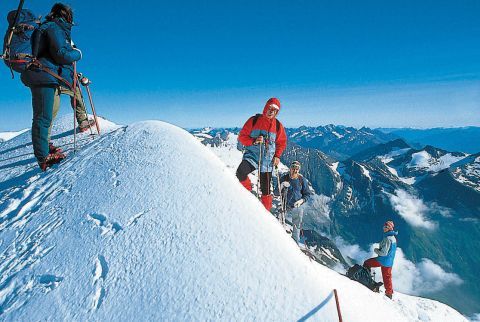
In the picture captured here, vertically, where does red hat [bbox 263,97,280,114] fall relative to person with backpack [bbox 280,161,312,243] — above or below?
above

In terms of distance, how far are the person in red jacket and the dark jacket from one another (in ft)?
14.6

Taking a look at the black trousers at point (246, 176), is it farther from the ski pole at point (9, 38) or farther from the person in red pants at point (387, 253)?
the person in red pants at point (387, 253)

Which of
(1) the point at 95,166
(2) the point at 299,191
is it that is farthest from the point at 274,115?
(1) the point at 95,166

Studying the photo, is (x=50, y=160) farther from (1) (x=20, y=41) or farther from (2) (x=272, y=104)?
(2) (x=272, y=104)

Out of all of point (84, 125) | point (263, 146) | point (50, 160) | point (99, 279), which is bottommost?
point (99, 279)

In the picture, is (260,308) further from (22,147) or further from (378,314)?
(22,147)

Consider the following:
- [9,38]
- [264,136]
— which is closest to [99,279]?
[9,38]

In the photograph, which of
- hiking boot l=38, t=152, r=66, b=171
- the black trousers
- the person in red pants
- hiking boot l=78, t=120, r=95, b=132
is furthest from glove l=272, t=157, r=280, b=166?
hiking boot l=78, t=120, r=95, b=132

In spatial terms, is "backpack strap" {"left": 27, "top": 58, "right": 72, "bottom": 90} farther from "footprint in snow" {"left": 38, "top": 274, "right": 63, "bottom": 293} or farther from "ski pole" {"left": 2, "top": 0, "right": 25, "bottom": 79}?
"footprint in snow" {"left": 38, "top": 274, "right": 63, "bottom": 293}

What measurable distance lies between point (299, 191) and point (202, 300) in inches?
269

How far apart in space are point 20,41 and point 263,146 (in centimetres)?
584

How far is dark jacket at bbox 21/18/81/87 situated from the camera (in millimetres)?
5410

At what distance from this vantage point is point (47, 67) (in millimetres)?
5621

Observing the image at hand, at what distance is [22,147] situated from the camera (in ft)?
30.2
